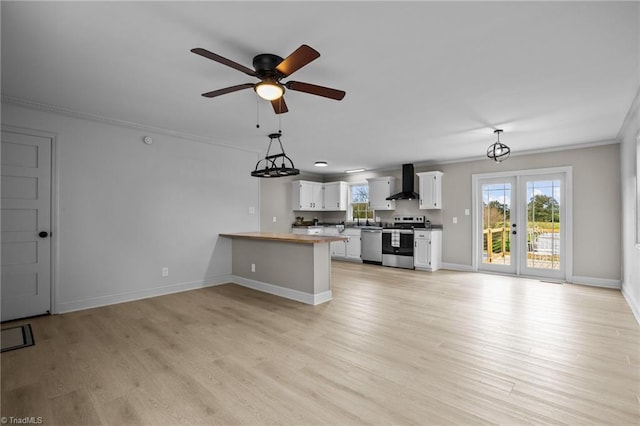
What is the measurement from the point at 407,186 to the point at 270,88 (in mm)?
5474

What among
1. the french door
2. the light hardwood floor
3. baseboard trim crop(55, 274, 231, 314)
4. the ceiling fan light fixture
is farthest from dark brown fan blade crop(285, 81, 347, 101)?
the french door

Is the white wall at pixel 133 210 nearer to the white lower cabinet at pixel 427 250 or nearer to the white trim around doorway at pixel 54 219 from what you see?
the white trim around doorway at pixel 54 219

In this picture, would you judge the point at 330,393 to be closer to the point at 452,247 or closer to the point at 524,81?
the point at 524,81

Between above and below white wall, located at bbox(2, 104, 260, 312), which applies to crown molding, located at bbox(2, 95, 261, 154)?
above

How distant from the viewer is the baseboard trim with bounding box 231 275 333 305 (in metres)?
4.17

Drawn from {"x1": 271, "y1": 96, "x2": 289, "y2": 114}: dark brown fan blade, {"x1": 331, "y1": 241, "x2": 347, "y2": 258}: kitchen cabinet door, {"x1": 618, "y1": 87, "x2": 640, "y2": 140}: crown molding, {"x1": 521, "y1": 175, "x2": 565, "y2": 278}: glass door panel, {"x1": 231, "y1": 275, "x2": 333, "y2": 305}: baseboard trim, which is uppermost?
{"x1": 618, "y1": 87, "x2": 640, "y2": 140}: crown molding

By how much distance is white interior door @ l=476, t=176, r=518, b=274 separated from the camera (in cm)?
604

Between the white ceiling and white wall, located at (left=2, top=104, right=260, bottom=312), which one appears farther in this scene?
white wall, located at (left=2, top=104, right=260, bottom=312)

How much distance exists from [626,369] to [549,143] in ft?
13.2

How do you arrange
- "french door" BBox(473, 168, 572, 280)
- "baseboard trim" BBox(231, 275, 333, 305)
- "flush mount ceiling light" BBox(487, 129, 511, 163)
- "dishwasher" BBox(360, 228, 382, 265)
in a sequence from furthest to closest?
"dishwasher" BBox(360, 228, 382, 265)
"french door" BBox(473, 168, 572, 280)
"flush mount ceiling light" BBox(487, 129, 511, 163)
"baseboard trim" BBox(231, 275, 333, 305)

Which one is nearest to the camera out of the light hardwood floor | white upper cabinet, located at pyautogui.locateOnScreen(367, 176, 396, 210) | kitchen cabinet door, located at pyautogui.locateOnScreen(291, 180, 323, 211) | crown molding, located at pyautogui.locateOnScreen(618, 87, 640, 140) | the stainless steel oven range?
the light hardwood floor

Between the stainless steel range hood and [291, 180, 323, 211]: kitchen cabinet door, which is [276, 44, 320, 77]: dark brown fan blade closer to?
the stainless steel range hood

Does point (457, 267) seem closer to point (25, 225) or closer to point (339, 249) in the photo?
point (339, 249)

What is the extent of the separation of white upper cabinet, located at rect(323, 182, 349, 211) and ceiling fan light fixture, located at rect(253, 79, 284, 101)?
620cm
